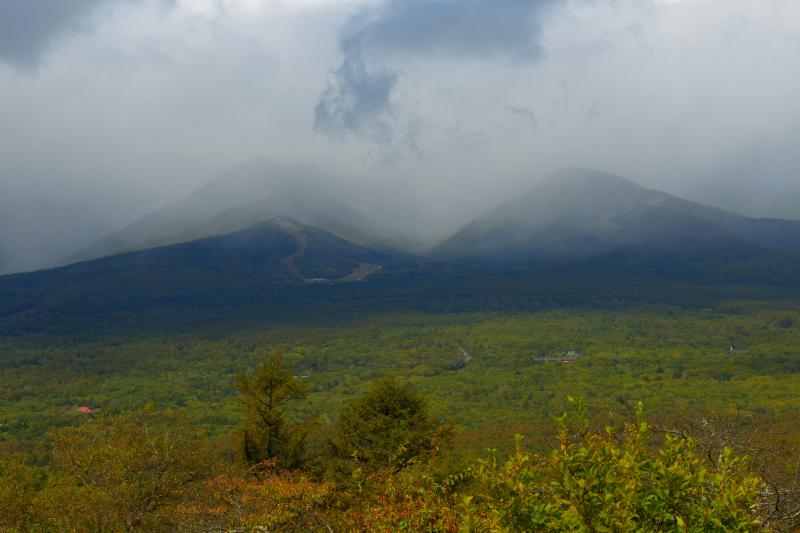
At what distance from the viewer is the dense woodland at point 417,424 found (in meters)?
7.24

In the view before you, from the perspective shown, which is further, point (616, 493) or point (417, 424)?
point (417, 424)

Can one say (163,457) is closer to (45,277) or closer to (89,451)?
(89,451)

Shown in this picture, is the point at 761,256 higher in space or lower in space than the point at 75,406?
higher

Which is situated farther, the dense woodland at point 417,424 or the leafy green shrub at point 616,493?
the dense woodland at point 417,424

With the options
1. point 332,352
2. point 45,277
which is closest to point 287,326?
point 332,352

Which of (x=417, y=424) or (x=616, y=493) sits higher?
(x=616, y=493)

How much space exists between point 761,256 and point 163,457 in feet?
596

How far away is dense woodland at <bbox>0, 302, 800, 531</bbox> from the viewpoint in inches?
285

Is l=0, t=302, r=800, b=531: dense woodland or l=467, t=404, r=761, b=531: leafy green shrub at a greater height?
l=467, t=404, r=761, b=531: leafy green shrub

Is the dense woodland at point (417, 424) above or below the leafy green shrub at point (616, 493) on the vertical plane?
below

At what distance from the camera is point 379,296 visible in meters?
159

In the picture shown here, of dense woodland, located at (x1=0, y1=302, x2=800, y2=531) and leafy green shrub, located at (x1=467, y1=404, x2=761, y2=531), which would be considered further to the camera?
dense woodland, located at (x1=0, y1=302, x2=800, y2=531)

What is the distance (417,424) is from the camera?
89.0 ft

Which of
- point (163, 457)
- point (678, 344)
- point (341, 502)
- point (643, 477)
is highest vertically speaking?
point (643, 477)
